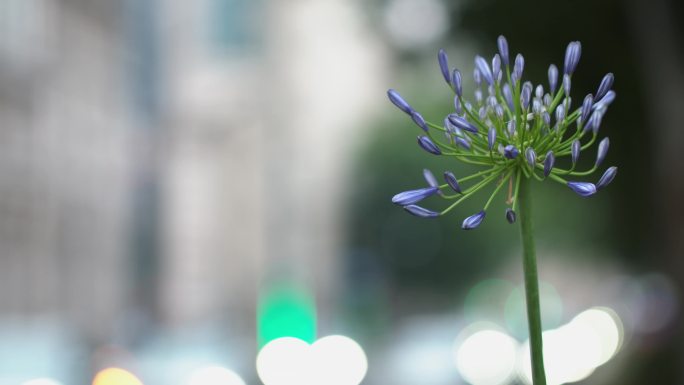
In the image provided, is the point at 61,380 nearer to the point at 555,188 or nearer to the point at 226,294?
the point at 555,188

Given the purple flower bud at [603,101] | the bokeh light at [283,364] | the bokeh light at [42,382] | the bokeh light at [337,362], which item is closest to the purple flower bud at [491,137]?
the purple flower bud at [603,101]

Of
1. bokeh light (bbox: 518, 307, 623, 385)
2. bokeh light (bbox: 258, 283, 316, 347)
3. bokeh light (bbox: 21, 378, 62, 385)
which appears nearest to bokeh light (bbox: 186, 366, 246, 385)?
bokeh light (bbox: 21, 378, 62, 385)

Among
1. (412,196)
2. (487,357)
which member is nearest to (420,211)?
(412,196)

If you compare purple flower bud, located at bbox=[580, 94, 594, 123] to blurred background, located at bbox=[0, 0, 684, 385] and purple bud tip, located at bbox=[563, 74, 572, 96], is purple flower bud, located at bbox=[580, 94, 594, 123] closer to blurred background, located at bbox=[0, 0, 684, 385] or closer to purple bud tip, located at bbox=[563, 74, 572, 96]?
purple bud tip, located at bbox=[563, 74, 572, 96]

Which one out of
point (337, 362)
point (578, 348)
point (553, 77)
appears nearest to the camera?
point (553, 77)

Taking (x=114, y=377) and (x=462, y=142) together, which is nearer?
(x=462, y=142)

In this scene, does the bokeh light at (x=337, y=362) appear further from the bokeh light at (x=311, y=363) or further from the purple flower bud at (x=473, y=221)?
the purple flower bud at (x=473, y=221)

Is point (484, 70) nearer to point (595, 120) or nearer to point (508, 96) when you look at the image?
point (508, 96)

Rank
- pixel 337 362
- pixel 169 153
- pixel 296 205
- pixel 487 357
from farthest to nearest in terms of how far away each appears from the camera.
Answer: pixel 296 205, pixel 169 153, pixel 487 357, pixel 337 362
